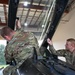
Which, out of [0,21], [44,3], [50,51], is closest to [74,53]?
[50,51]

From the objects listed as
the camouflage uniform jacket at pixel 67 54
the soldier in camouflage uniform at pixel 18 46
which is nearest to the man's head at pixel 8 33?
the soldier in camouflage uniform at pixel 18 46

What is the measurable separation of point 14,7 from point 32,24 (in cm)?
149

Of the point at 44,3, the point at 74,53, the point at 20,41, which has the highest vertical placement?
the point at 44,3

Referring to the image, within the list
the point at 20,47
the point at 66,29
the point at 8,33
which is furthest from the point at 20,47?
the point at 66,29

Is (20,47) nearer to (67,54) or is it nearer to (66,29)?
(67,54)

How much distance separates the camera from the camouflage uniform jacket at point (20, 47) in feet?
6.00

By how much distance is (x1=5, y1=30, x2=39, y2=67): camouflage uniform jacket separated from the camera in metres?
1.83

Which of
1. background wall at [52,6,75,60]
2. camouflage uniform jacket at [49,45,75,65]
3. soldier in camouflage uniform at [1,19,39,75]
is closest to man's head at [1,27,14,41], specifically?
soldier in camouflage uniform at [1,19,39,75]

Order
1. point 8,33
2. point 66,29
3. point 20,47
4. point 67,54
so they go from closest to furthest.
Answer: point 20,47 < point 8,33 < point 67,54 < point 66,29

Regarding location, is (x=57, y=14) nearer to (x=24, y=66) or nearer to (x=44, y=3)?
(x=44, y=3)

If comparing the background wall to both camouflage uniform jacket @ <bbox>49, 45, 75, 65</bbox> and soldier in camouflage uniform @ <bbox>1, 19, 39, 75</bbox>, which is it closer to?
camouflage uniform jacket @ <bbox>49, 45, 75, 65</bbox>

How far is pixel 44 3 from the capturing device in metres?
2.56

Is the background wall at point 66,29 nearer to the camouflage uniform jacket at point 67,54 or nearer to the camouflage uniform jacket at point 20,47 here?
the camouflage uniform jacket at point 67,54

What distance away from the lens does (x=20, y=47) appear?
1.92 metres
